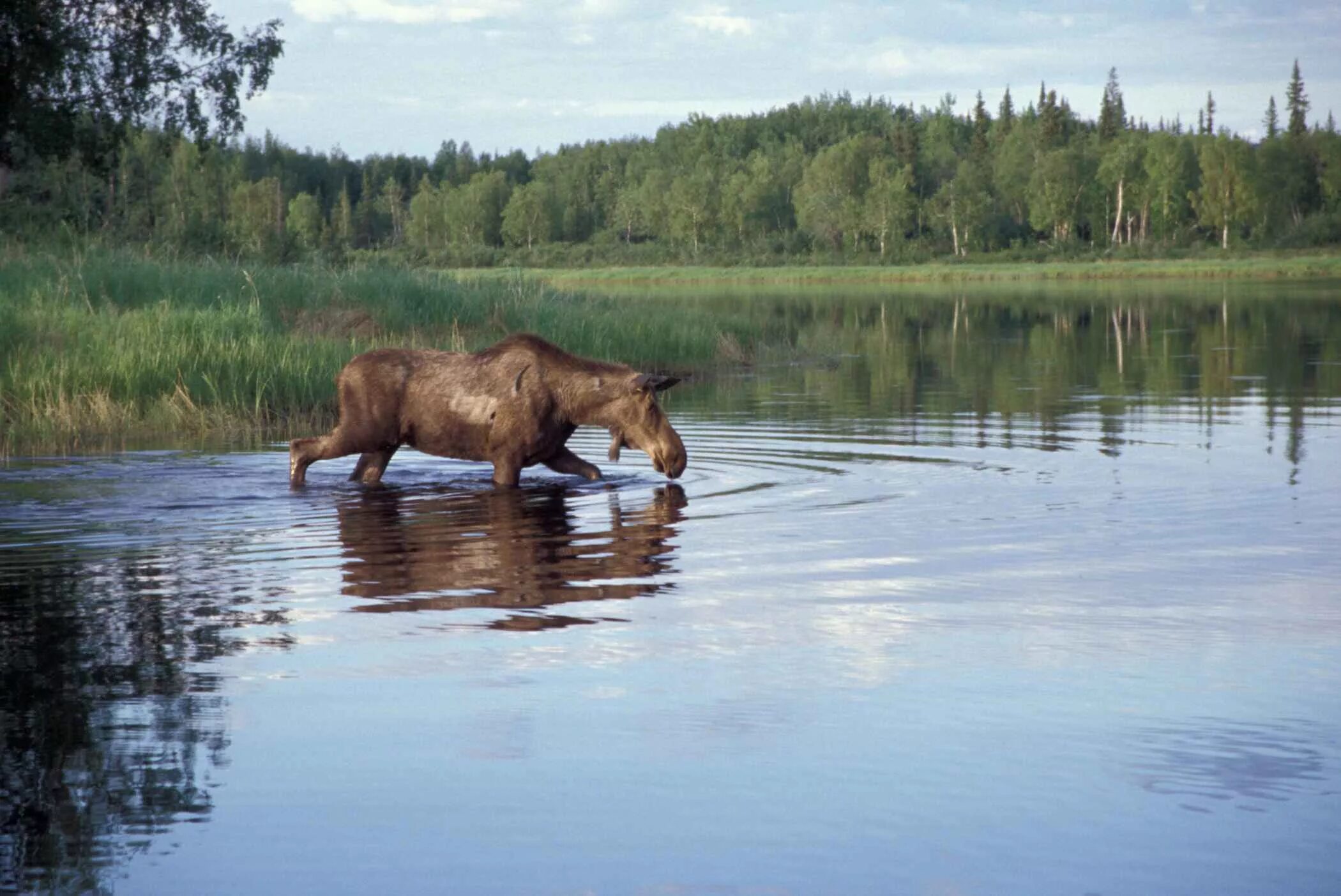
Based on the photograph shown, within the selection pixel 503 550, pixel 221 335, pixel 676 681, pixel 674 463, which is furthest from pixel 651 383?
pixel 221 335

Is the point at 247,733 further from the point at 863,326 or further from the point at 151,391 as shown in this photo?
the point at 863,326

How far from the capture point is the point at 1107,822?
5301 millimetres

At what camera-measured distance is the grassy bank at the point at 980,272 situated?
111938 millimetres

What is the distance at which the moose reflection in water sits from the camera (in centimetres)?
966

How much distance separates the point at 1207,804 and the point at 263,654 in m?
4.62

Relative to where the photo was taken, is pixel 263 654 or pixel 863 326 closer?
pixel 263 654

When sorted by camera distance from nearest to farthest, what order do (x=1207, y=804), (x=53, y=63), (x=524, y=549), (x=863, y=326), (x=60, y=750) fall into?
1. (x=1207, y=804)
2. (x=60, y=750)
3. (x=524, y=549)
4. (x=53, y=63)
5. (x=863, y=326)

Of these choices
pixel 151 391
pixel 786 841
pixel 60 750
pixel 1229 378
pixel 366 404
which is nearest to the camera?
pixel 786 841

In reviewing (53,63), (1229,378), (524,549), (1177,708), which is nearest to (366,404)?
(524,549)

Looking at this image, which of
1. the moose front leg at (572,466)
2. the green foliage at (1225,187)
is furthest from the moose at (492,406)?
the green foliage at (1225,187)

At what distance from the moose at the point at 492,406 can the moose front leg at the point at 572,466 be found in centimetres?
43

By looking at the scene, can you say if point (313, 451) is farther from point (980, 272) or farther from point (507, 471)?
point (980, 272)

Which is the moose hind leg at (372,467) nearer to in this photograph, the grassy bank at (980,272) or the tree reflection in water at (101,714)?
the tree reflection in water at (101,714)

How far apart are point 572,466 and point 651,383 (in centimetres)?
128
